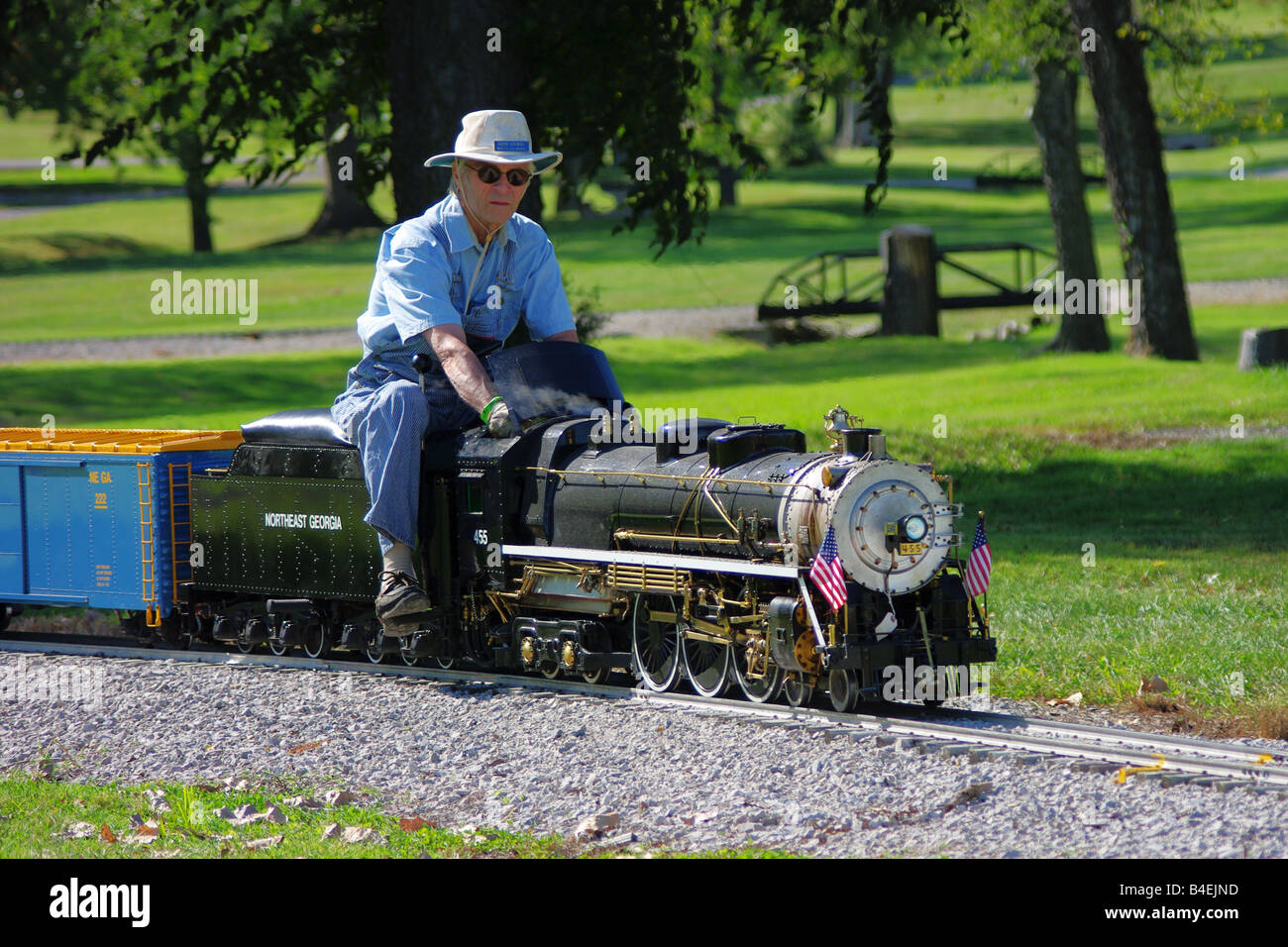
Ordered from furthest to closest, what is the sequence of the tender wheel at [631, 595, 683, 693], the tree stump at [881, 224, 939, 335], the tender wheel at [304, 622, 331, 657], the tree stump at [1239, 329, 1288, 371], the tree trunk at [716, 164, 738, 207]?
1. the tree trunk at [716, 164, 738, 207]
2. the tree stump at [881, 224, 939, 335]
3. the tree stump at [1239, 329, 1288, 371]
4. the tender wheel at [304, 622, 331, 657]
5. the tender wheel at [631, 595, 683, 693]

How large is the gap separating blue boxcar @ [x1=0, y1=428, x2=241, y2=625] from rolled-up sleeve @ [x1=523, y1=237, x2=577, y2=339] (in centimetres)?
332

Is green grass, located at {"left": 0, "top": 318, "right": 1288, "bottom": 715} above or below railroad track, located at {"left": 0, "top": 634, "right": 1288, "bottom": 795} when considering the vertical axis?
above

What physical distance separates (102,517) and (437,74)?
18.1 ft

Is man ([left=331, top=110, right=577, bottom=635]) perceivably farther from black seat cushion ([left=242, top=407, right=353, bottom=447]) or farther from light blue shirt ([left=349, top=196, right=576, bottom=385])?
black seat cushion ([left=242, top=407, right=353, bottom=447])

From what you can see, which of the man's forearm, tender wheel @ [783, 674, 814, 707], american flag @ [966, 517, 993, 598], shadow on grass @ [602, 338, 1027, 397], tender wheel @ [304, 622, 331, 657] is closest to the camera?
tender wheel @ [783, 674, 814, 707]

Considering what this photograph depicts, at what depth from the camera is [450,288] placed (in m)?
10.2

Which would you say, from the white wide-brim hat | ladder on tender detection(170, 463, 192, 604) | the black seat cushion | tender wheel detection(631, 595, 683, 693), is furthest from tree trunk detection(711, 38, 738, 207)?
tender wheel detection(631, 595, 683, 693)

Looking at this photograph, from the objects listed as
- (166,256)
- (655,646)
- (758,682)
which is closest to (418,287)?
(655,646)

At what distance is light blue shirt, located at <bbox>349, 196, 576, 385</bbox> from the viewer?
9.92 metres

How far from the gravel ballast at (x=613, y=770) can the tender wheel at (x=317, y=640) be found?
65cm

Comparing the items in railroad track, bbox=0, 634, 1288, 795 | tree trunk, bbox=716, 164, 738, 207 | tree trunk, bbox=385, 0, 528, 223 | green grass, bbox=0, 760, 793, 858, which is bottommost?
green grass, bbox=0, 760, 793, 858

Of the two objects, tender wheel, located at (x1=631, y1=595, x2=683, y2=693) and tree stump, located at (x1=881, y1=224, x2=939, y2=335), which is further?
tree stump, located at (x1=881, y1=224, x2=939, y2=335)

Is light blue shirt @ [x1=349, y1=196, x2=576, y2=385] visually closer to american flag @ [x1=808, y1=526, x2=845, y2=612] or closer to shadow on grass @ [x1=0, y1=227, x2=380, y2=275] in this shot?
american flag @ [x1=808, y1=526, x2=845, y2=612]

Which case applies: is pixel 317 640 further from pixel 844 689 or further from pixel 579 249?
pixel 579 249
